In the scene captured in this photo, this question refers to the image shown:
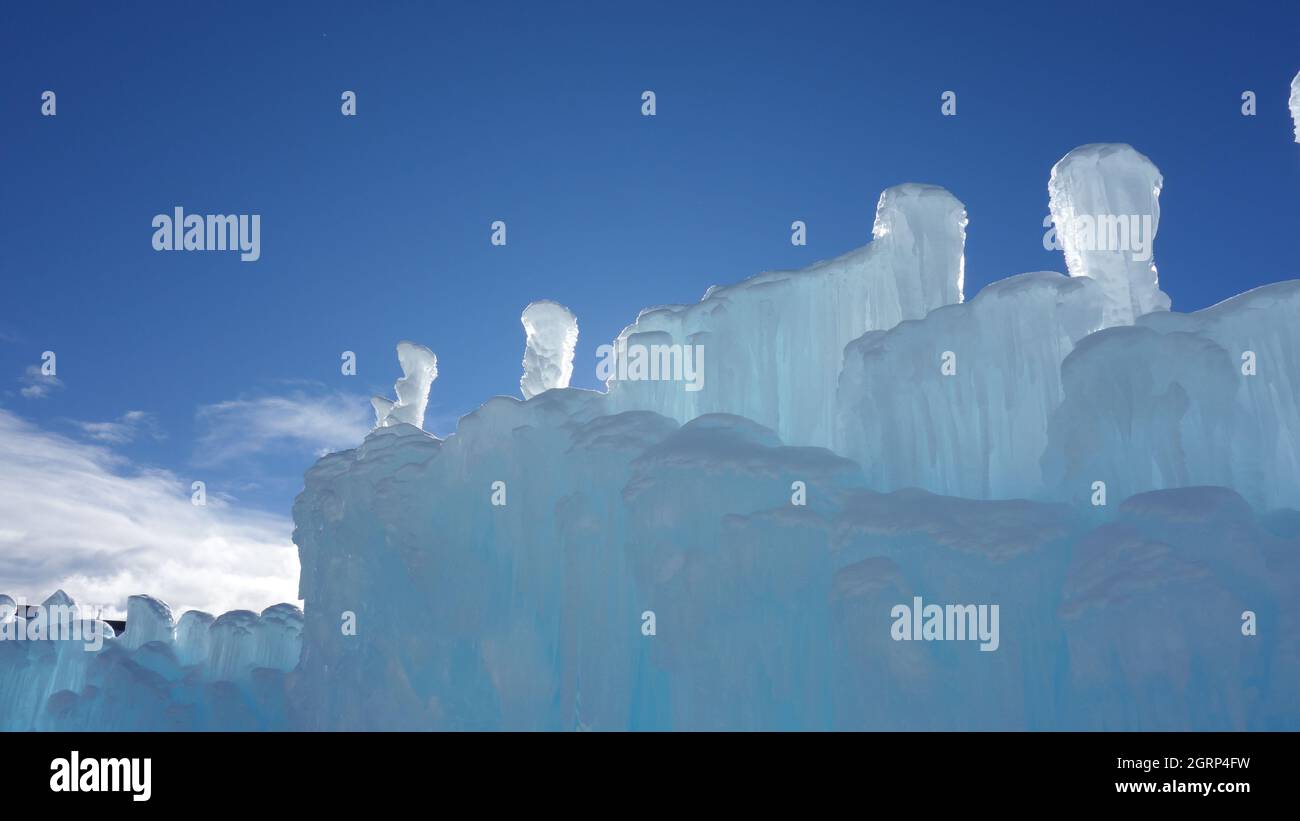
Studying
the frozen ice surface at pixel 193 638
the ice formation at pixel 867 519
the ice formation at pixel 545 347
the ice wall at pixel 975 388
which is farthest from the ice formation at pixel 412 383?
the ice wall at pixel 975 388

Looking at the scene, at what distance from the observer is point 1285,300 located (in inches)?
405

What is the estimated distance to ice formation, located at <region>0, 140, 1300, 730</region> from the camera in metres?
8.35

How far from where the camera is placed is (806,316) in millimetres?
13547

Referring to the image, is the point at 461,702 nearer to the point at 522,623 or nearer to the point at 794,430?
the point at 522,623

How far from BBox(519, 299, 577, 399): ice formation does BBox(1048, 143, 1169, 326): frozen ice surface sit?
10738 mm

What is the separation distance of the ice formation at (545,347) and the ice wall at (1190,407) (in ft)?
37.8

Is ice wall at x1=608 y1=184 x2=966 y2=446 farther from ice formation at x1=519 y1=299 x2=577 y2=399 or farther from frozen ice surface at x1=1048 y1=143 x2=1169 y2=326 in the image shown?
ice formation at x1=519 y1=299 x2=577 y2=399

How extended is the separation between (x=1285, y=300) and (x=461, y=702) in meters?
12.5

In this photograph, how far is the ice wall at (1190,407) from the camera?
9719 millimetres

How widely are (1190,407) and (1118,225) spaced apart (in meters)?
3.44
